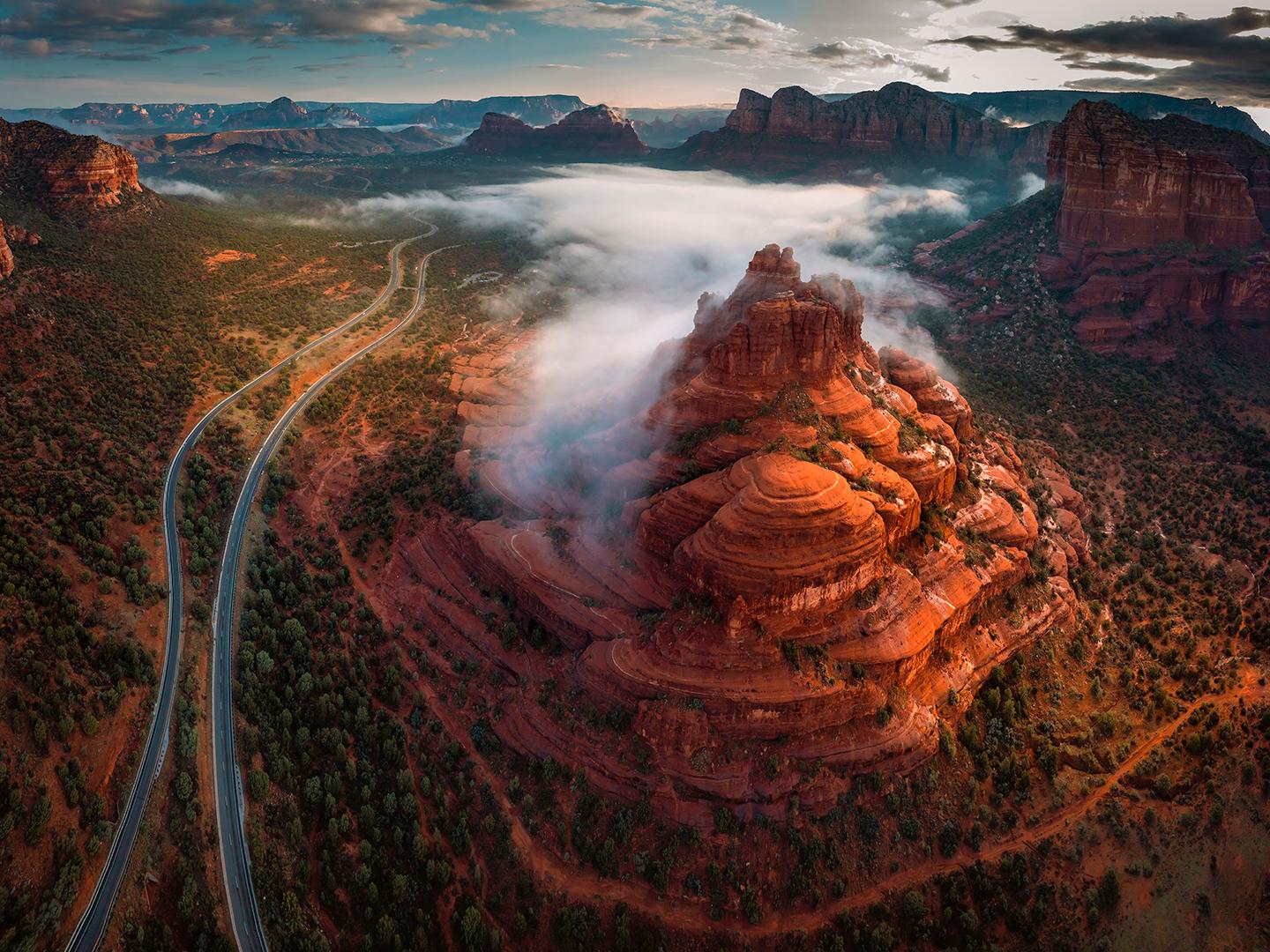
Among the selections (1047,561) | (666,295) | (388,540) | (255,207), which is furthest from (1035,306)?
(255,207)

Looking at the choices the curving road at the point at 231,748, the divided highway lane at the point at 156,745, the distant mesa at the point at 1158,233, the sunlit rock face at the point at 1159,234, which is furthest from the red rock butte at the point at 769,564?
the distant mesa at the point at 1158,233

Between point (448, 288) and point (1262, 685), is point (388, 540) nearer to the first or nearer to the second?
point (1262, 685)

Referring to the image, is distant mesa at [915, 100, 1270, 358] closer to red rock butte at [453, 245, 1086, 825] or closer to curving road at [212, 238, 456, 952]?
red rock butte at [453, 245, 1086, 825]

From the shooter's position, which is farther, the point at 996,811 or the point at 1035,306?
the point at 1035,306

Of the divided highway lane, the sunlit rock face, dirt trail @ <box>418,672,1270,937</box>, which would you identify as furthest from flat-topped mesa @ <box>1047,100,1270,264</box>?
the divided highway lane

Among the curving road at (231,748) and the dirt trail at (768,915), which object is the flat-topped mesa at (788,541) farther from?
the curving road at (231,748)
